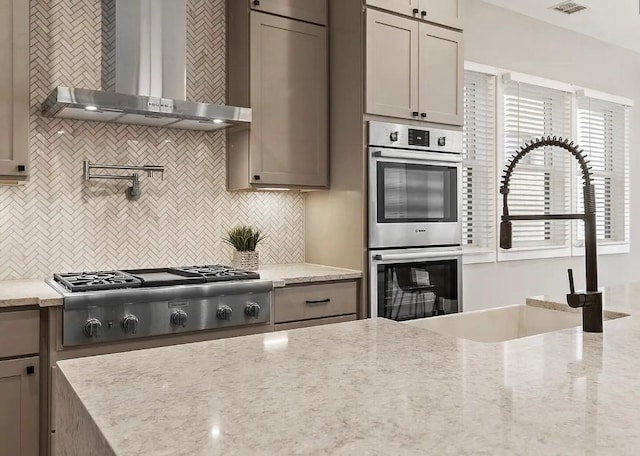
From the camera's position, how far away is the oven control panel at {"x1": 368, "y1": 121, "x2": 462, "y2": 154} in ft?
10.8

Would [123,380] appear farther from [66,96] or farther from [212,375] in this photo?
[66,96]

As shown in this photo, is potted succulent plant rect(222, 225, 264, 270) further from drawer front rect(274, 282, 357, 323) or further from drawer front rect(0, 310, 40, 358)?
drawer front rect(0, 310, 40, 358)

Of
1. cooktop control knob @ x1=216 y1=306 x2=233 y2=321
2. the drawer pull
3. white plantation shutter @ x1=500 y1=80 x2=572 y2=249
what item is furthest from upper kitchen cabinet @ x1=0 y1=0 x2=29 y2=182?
white plantation shutter @ x1=500 y1=80 x2=572 y2=249

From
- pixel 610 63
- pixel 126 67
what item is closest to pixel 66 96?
pixel 126 67

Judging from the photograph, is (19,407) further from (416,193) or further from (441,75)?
(441,75)

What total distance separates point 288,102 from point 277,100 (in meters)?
0.08

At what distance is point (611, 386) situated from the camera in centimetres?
105

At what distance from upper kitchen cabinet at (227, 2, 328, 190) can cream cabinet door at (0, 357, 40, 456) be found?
1467 mm

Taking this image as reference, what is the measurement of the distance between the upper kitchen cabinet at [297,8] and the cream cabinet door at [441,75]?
62 cm

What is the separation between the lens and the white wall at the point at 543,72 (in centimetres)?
436

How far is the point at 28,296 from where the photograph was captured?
7.72 feet

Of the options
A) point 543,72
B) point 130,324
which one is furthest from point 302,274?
point 543,72

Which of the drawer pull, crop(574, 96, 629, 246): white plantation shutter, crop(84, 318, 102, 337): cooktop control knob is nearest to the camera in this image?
crop(84, 318, 102, 337): cooktop control knob

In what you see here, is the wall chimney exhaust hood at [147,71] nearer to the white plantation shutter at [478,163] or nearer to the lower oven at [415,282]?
the lower oven at [415,282]
